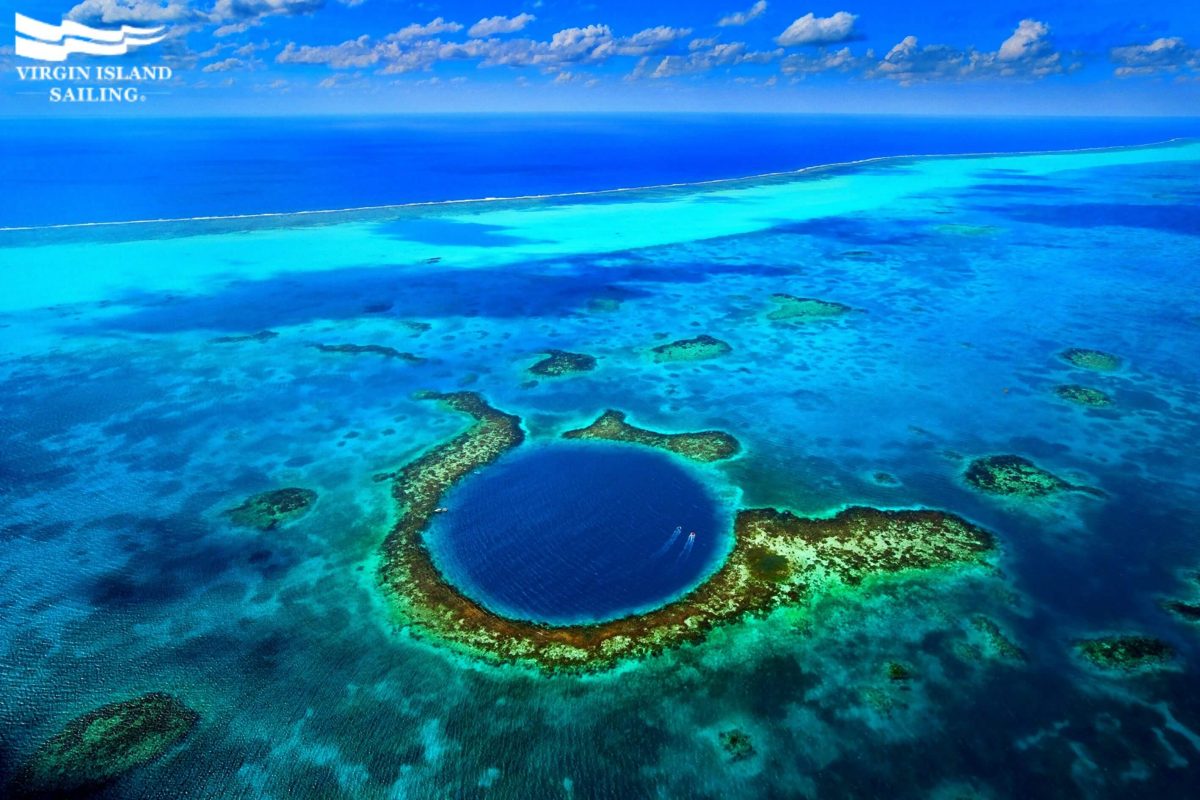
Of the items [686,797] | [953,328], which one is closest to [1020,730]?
[686,797]

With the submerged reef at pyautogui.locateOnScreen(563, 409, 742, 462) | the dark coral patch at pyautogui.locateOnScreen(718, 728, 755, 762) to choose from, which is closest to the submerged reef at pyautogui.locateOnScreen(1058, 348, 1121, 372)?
the submerged reef at pyautogui.locateOnScreen(563, 409, 742, 462)

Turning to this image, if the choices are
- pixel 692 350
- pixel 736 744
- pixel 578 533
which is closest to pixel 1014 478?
pixel 736 744

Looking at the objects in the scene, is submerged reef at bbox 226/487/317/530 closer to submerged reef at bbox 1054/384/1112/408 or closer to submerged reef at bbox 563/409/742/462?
submerged reef at bbox 563/409/742/462

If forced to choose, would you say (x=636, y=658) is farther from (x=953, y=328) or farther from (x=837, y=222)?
(x=837, y=222)

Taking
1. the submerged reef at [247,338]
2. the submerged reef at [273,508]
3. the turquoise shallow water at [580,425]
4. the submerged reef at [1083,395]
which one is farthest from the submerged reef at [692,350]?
the submerged reef at [247,338]

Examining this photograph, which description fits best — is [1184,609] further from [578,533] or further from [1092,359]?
[1092,359]

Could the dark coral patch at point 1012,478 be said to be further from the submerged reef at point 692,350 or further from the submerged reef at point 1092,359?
the submerged reef at point 692,350
